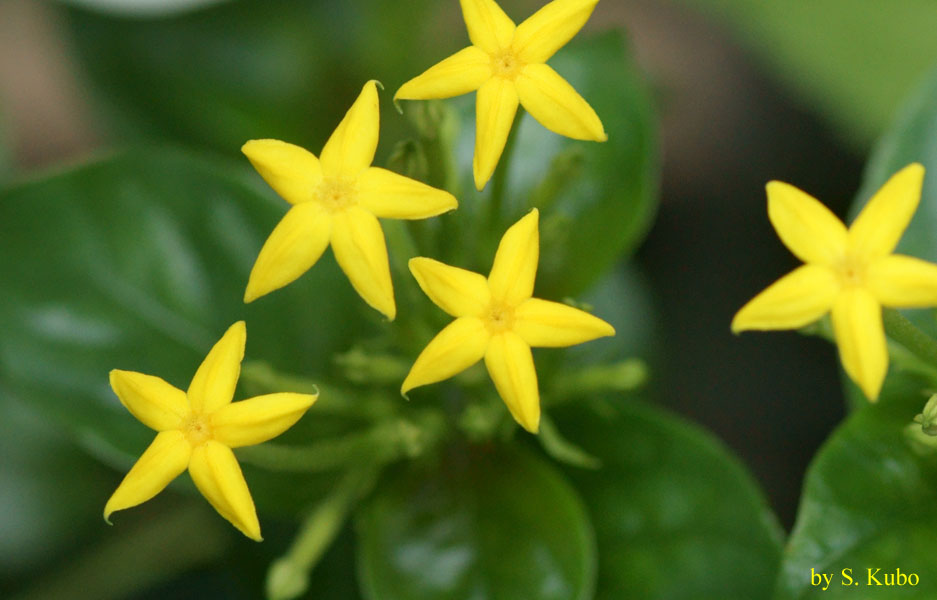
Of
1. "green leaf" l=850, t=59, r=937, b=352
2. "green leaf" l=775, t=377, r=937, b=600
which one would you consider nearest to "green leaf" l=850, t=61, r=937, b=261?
"green leaf" l=850, t=59, r=937, b=352

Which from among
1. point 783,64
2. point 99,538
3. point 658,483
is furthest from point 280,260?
point 783,64

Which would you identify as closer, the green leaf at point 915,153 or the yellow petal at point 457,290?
the yellow petal at point 457,290

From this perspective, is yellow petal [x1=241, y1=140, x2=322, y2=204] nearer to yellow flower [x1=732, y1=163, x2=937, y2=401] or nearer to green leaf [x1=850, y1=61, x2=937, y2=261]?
yellow flower [x1=732, y1=163, x2=937, y2=401]

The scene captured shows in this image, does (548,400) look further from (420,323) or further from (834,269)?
(834,269)

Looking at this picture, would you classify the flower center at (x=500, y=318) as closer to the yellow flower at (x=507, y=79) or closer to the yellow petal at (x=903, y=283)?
the yellow flower at (x=507, y=79)

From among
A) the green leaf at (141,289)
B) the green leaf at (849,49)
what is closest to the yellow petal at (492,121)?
the green leaf at (141,289)

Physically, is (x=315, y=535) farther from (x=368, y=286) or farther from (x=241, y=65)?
(x=241, y=65)
